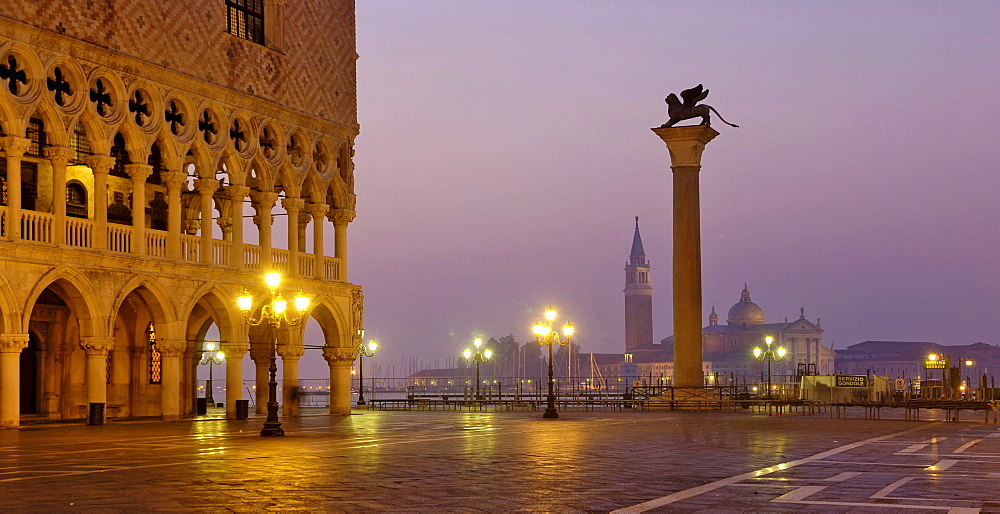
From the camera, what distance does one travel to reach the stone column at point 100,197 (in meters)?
30.5

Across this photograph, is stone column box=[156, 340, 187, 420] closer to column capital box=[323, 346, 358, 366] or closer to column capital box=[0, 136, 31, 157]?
column capital box=[0, 136, 31, 157]

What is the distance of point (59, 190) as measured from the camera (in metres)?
29.4

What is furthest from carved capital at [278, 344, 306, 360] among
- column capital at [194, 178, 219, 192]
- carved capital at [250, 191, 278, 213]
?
column capital at [194, 178, 219, 192]

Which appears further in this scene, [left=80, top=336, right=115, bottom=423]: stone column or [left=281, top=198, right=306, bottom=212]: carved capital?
[left=281, top=198, right=306, bottom=212]: carved capital

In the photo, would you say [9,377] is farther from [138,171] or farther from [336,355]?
[336,355]

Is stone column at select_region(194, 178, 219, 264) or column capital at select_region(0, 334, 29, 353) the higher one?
stone column at select_region(194, 178, 219, 264)

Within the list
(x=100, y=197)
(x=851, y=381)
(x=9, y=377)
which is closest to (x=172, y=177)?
(x=100, y=197)

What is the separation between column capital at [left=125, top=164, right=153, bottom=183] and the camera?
1262 inches

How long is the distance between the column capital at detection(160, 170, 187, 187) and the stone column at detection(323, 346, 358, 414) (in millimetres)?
8817

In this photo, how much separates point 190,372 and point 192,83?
9901 mm

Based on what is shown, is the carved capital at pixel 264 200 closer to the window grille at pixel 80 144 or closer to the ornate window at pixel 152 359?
the ornate window at pixel 152 359

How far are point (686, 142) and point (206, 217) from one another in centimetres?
1530

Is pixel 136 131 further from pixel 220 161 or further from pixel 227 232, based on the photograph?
pixel 227 232

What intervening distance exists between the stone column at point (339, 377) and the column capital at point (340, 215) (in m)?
3.96
